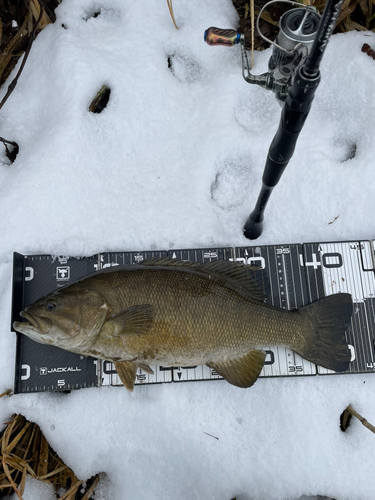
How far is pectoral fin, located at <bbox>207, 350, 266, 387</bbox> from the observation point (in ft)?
8.29

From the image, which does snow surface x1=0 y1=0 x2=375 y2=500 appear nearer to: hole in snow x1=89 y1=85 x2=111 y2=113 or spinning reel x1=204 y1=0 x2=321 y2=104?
hole in snow x1=89 y1=85 x2=111 y2=113

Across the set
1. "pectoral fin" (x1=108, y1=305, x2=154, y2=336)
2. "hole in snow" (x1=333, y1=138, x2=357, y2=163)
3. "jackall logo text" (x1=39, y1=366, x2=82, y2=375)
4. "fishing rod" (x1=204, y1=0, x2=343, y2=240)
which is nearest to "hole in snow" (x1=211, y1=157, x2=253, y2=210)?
"fishing rod" (x1=204, y1=0, x2=343, y2=240)

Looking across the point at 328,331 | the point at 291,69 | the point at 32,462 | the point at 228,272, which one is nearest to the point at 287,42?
the point at 291,69

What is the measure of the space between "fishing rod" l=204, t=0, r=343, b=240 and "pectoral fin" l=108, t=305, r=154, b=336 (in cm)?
106

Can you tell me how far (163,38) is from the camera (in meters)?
3.09

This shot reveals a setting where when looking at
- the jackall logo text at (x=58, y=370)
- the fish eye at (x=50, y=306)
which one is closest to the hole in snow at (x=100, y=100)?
the fish eye at (x=50, y=306)

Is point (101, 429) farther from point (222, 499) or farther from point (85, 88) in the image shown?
point (85, 88)

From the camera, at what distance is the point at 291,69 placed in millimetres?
2102

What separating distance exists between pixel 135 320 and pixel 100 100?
1.94 meters

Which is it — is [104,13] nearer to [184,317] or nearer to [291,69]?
[291,69]

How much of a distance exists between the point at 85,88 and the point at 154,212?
119cm

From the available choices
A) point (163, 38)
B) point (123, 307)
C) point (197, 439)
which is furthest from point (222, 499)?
point (163, 38)

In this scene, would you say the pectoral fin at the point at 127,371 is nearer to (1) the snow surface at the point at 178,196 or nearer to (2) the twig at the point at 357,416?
(1) the snow surface at the point at 178,196

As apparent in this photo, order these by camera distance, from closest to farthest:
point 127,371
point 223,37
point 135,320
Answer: point 223,37
point 135,320
point 127,371
